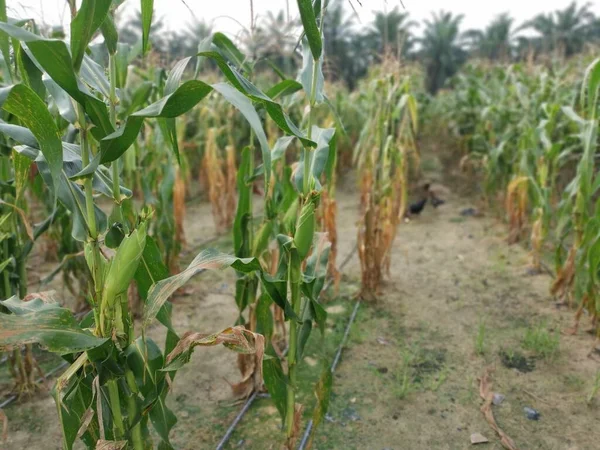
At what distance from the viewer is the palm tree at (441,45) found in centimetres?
2723

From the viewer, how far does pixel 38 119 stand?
105cm

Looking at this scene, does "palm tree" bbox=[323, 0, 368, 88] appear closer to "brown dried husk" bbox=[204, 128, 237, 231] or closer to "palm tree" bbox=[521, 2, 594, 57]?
"palm tree" bbox=[521, 2, 594, 57]

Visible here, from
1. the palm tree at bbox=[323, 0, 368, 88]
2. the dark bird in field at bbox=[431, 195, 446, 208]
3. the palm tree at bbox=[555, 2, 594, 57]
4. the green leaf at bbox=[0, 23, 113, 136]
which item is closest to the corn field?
the green leaf at bbox=[0, 23, 113, 136]

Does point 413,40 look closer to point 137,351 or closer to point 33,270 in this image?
point 33,270

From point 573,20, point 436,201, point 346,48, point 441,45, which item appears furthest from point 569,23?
point 436,201

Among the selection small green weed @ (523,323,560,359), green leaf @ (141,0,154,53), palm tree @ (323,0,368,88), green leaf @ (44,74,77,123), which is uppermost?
palm tree @ (323,0,368,88)

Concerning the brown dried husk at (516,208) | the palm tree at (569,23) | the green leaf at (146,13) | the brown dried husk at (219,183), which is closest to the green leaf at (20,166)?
the green leaf at (146,13)

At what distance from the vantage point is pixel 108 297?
1.19m

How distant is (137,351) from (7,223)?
1087mm

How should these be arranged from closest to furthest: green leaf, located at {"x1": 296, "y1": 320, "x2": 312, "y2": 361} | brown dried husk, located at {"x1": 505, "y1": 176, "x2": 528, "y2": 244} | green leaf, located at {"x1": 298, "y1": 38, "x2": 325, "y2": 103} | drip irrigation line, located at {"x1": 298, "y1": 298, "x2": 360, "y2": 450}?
1. green leaf, located at {"x1": 298, "y1": 38, "x2": 325, "y2": 103}
2. green leaf, located at {"x1": 296, "y1": 320, "x2": 312, "y2": 361}
3. drip irrigation line, located at {"x1": 298, "y1": 298, "x2": 360, "y2": 450}
4. brown dried husk, located at {"x1": 505, "y1": 176, "x2": 528, "y2": 244}

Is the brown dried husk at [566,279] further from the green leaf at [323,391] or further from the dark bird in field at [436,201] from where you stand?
the dark bird in field at [436,201]

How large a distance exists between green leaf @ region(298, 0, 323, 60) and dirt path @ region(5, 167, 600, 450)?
3.26 ft

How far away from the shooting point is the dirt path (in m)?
2.11

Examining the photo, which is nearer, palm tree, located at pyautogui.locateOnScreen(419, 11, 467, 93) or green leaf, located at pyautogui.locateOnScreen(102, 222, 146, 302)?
green leaf, located at pyautogui.locateOnScreen(102, 222, 146, 302)
